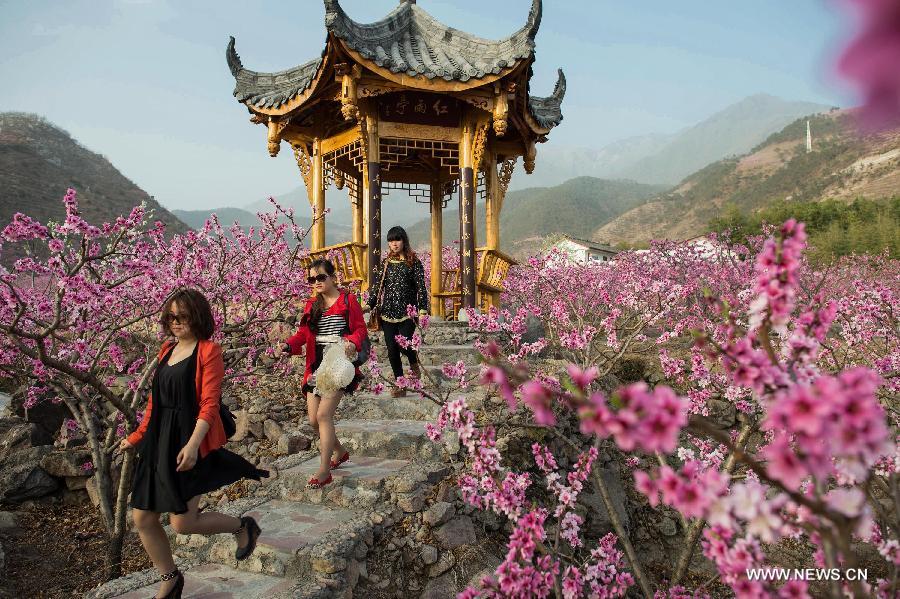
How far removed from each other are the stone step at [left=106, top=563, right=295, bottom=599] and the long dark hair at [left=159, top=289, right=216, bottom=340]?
1644mm

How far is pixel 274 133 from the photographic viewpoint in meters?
9.12

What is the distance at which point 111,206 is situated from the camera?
39406mm

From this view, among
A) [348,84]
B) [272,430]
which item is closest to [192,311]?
[272,430]

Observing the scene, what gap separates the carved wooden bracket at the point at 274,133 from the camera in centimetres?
903

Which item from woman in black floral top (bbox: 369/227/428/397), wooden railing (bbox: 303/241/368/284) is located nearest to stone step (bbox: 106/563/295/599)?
woman in black floral top (bbox: 369/227/428/397)

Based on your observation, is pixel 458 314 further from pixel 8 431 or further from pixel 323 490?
pixel 8 431

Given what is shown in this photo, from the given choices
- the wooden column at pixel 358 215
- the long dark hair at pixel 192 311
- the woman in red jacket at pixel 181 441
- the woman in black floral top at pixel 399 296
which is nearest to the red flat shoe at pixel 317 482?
the woman in red jacket at pixel 181 441

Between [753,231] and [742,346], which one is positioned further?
[753,231]

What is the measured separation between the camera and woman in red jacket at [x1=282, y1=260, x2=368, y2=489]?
4.27 m

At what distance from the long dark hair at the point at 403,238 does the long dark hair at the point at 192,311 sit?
302 centimetres

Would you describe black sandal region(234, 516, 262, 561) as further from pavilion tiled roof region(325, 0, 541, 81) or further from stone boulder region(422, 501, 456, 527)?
pavilion tiled roof region(325, 0, 541, 81)

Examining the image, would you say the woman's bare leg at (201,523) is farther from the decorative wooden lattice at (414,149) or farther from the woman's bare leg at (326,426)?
the decorative wooden lattice at (414,149)

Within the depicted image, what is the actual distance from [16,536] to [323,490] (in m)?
4.18

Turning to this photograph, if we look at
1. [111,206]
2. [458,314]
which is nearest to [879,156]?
[458,314]
